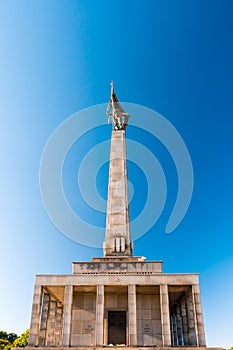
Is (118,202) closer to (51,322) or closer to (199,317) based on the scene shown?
(51,322)

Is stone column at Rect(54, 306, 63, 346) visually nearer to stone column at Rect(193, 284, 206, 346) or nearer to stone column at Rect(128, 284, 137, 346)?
stone column at Rect(128, 284, 137, 346)

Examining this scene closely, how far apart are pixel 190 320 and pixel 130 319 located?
415 cm

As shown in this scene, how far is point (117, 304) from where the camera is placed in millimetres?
22062

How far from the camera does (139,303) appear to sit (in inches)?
868

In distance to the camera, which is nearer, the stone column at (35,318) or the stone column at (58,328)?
the stone column at (35,318)

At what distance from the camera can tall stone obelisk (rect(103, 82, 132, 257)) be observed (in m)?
24.7

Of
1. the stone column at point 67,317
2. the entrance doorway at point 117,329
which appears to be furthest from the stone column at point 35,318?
the entrance doorway at point 117,329

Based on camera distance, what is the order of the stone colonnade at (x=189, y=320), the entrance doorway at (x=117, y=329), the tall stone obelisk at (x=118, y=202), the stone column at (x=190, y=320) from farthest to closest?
the tall stone obelisk at (x=118, y=202)
the entrance doorway at (x=117, y=329)
the stone column at (x=190, y=320)
the stone colonnade at (x=189, y=320)

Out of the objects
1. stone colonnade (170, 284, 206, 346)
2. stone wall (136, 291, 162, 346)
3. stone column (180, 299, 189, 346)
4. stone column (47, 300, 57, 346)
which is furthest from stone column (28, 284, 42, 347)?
stone column (180, 299, 189, 346)

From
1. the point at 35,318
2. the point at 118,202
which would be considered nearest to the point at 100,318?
the point at 35,318

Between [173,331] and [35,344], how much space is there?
1202 centimetres

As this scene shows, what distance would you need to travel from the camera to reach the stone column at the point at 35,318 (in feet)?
61.9

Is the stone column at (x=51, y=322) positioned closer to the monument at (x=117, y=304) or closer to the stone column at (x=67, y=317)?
the monument at (x=117, y=304)

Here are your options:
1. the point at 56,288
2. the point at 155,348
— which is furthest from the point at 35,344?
the point at 155,348
